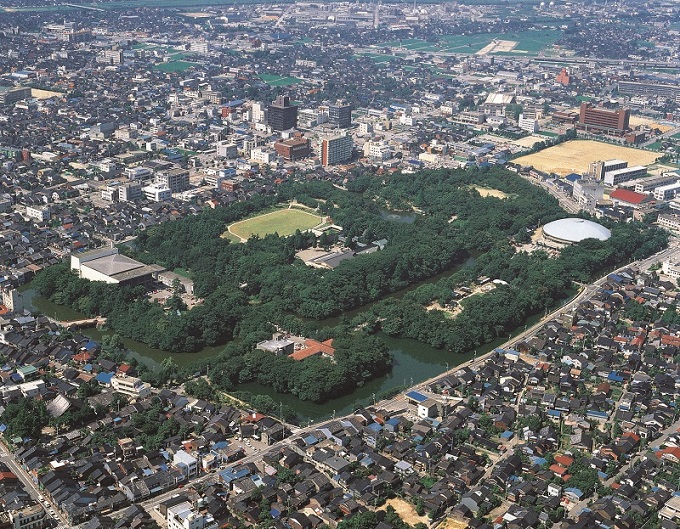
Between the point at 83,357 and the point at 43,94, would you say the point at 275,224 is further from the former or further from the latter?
the point at 43,94

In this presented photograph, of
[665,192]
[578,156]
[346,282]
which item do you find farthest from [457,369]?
[578,156]

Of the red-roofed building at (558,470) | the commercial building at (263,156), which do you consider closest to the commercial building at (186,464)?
the red-roofed building at (558,470)

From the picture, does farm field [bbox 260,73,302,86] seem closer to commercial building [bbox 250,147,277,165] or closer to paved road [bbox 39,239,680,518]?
commercial building [bbox 250,147,277,165]

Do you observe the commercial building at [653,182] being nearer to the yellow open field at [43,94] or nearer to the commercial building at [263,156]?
the commercial building at [263,156]

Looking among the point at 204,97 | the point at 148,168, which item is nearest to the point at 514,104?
the point at 204,97

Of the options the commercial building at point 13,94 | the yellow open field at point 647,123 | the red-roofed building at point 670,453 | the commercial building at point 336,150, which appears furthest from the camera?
the commercial building at point 13,94

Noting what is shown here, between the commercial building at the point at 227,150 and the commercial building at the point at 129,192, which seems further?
the commercial building at the point at 227,150

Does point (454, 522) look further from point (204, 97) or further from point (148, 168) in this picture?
point (204, 97)
